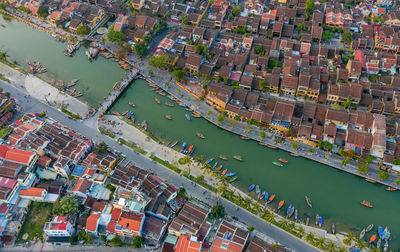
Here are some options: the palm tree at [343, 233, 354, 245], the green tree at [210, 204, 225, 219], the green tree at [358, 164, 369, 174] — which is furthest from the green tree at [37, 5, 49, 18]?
the palm tree at [343, 233, 354, 245]

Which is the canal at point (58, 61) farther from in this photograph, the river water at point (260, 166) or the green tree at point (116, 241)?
the green tree at point (116, 241)

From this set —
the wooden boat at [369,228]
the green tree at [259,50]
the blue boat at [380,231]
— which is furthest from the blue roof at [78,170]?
the blue boat at [380,231]

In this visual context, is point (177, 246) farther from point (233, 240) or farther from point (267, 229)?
point (267, 229)

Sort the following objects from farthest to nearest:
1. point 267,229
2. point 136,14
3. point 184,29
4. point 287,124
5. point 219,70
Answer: point 136,14 < point 184,29 < point 219,70 < point 287,124 < point 267,229

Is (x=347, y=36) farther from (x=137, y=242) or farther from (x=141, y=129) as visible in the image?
(x=137, y=242)

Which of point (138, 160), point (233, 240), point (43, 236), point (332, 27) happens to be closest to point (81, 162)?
point (138, 160)

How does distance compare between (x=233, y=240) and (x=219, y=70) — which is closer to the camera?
(x=233, y=240)
